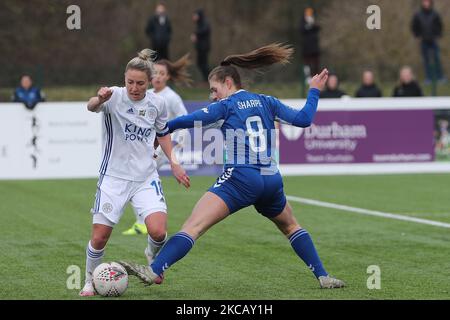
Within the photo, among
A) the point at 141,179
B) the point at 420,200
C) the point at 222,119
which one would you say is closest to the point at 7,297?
Answer: the point at 141,179

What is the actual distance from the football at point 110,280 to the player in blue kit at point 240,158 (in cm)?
11

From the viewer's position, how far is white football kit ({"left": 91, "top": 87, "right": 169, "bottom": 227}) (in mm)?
8789

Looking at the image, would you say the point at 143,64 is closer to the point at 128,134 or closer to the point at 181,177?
the point at 128,134

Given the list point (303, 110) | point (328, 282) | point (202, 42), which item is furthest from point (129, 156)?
point (202, 42)

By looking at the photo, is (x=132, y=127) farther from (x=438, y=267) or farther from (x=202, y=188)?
(x=202, y=188)

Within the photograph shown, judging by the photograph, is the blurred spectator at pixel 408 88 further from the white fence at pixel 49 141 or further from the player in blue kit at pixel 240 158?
the player in blue kit at pixel 240 158

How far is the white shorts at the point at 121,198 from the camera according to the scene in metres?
8.71

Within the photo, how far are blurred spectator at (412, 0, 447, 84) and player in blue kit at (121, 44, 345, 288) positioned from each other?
712 inches

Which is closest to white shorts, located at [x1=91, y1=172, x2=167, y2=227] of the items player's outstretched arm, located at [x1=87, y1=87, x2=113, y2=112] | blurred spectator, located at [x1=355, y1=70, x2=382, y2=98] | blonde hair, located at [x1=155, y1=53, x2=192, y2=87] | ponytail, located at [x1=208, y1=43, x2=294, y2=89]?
player's outstretched arm, located at [x1=87, y1=87, x2=113, y2=112]

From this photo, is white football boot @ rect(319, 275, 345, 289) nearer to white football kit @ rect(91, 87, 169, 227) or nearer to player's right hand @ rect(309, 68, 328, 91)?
white football kit @ rect(91, 87, 169, 227)

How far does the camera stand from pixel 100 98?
8508 millimetres

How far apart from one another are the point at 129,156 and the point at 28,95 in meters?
13.3

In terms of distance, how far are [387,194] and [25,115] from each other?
7.40 meters

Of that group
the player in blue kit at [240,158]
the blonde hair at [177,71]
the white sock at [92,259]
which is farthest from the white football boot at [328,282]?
the blonde hair at [177,71]
